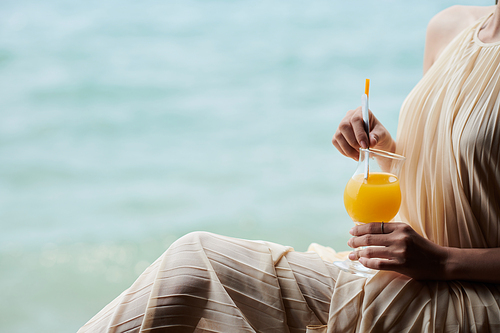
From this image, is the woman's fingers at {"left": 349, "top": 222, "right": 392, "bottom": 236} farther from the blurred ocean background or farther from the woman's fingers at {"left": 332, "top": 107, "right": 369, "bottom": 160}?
the blurred ocean background

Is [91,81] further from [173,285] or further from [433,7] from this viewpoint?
[173,285]

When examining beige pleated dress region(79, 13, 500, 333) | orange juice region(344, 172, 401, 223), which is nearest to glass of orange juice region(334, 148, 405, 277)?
orange juice region(344, 172, 401, 223)

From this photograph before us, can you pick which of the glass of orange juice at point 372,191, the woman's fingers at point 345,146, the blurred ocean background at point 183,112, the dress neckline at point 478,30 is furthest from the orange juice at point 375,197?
the blurred ocean background at point 183,112

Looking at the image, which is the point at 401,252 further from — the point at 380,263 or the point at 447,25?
the point at 447,25

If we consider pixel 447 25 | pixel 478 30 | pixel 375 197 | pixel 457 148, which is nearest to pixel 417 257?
pixel 375 197

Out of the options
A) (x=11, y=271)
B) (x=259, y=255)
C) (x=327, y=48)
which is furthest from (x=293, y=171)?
(x=259, y=255)

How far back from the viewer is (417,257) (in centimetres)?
94

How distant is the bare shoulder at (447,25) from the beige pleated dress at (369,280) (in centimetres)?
21

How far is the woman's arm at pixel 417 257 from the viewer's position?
931mm

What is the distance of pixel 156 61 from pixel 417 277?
5.35 meters

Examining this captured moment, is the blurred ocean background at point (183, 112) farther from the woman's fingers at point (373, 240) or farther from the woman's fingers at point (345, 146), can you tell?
the woman's fingers at point (373, 240)

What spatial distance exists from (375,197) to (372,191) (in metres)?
0.02

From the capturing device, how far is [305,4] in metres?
6.08

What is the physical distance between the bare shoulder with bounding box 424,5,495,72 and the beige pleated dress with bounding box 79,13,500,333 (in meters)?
0.21
